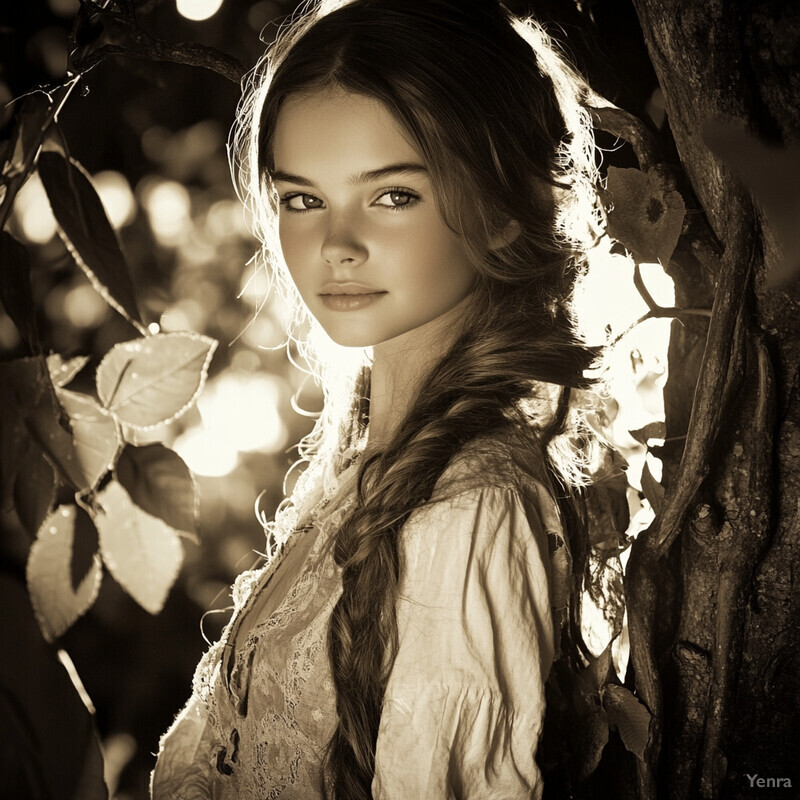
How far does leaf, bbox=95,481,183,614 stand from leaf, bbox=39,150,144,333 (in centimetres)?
19

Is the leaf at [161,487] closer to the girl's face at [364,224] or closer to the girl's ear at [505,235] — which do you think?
the girl's face at [364,224]

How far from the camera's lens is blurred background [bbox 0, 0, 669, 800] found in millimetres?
883

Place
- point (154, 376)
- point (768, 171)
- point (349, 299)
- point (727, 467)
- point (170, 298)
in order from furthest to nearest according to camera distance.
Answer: point (170, 298) < point (154, 376) < point (349, 299) < point (727, 467) < point (768, 171)

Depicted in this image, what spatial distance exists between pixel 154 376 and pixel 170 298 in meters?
0.14

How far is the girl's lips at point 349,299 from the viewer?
29.2 inches

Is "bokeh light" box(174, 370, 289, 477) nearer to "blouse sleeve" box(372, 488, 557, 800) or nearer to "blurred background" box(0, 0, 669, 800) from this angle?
"blurred background" box(0, 0, 669, 800)

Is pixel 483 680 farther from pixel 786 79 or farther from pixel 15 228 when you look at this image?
pixel 15 228

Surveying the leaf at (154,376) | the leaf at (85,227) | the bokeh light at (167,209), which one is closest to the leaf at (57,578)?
the leaf at (154,376)

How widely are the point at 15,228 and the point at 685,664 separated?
771 millimetres

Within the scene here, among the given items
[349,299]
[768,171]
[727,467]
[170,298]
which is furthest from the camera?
[170,298]

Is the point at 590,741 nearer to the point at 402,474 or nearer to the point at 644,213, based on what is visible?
the point at 402,474

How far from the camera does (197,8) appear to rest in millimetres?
889

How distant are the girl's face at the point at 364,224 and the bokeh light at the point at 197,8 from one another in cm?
22

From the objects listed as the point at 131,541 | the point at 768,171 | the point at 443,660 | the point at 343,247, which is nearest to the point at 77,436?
the point at 131,541
